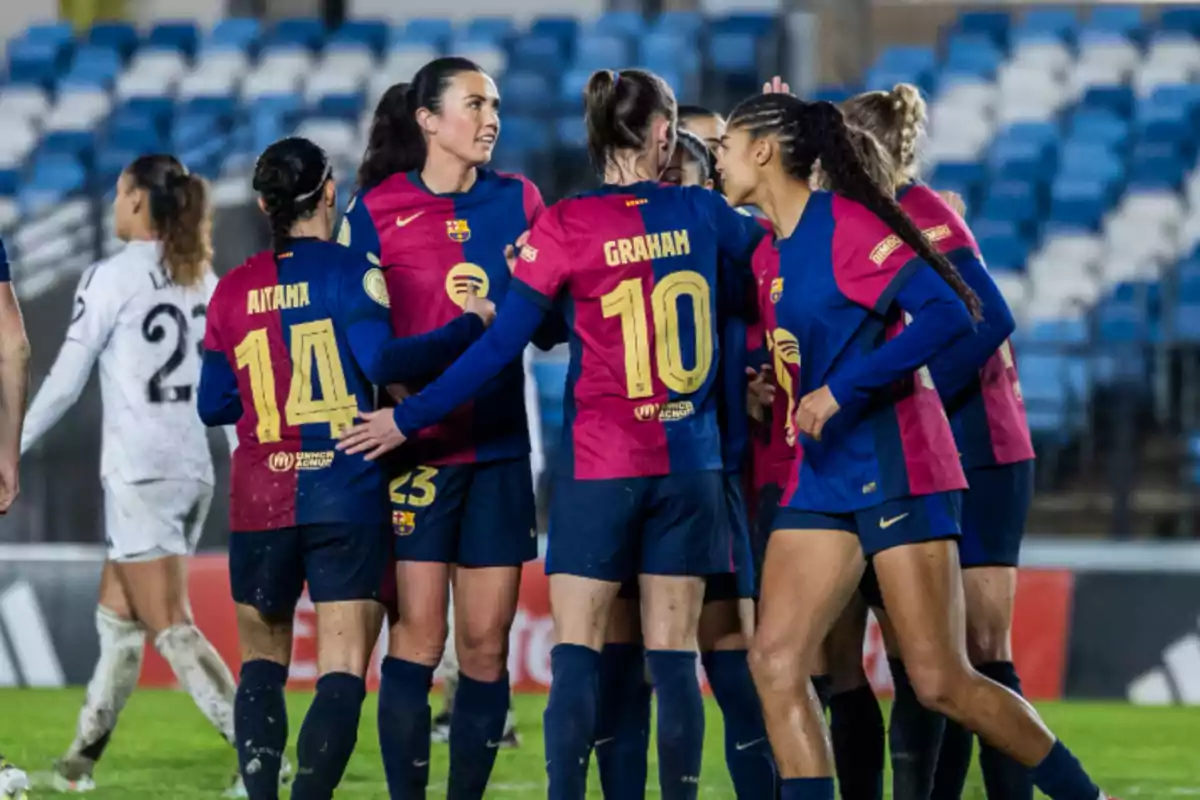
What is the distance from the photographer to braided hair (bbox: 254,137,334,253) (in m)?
5.50

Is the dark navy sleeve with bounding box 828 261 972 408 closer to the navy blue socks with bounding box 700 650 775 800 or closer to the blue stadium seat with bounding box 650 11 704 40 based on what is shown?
the navy blue socks with bounding box 700 650 775 800

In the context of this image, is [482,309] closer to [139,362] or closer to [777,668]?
[777,668]

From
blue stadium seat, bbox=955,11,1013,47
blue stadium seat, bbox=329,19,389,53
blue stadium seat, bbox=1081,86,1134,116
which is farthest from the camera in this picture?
blue stadium seat, bbox=955,11,1013,47

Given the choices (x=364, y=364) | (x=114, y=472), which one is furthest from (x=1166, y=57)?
(x=364, y=364)

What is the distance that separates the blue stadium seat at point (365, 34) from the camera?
16484mm

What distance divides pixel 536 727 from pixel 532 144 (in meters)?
6.04

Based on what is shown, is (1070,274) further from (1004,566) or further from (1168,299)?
(1004,566)

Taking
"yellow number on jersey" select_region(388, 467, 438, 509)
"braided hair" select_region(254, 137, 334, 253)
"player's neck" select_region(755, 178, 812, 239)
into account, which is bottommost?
"yellow number on jersey" select_region(388, 467, 438, 509)

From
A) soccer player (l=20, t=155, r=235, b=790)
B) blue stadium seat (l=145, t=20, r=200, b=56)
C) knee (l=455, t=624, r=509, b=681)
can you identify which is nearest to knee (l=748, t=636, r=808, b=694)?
knee (l=455, t=624, r=509, b=681)

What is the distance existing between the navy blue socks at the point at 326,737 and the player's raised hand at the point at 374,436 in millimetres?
603

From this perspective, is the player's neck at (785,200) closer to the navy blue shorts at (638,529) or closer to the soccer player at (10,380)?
the navy blue shorts at (638,529)

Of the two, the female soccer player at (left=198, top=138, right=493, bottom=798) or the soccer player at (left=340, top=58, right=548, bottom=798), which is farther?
the soccer player at (left=340, top=58, right=548, bottom=798)

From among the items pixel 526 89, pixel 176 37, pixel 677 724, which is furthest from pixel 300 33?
pixel 677 724

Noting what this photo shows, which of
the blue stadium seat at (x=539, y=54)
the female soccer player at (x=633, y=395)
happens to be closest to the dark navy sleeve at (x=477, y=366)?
the female soccer player at (x=633, y=395)
